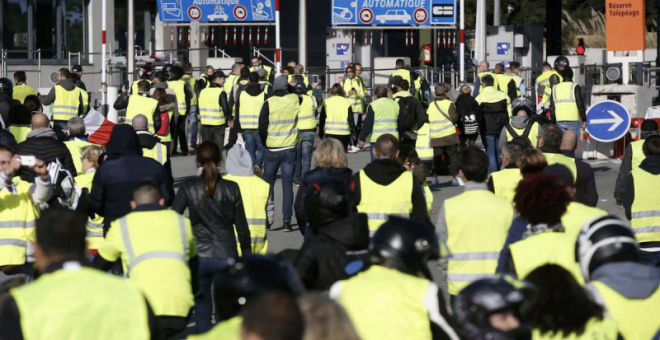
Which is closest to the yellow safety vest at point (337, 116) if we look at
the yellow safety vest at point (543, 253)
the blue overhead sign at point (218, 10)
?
the yellow safety vest at point (543, 253)

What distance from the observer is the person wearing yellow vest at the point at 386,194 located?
7348 millimetres

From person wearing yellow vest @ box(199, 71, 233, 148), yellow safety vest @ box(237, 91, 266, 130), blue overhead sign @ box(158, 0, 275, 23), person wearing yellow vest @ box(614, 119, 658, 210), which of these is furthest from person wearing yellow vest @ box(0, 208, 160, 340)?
blue overhead sign @ box(158, 0, 275, 23)

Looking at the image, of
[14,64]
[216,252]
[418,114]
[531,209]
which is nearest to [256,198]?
[216,252]

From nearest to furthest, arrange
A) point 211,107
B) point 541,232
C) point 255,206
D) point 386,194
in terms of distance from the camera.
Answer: point 541,232, point 386,194, point 255,206, point 211,107

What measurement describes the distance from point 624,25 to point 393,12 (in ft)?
32.6

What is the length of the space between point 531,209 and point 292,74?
15.4m

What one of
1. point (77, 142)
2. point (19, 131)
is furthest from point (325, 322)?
point (19, 131)

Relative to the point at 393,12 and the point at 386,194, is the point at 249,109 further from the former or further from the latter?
the point at 393,12

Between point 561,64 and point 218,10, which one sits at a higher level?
point 218,10

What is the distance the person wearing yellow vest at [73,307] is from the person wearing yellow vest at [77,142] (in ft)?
16.4

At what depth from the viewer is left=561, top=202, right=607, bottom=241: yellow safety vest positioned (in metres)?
6.16

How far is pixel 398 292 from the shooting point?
14.5 feet

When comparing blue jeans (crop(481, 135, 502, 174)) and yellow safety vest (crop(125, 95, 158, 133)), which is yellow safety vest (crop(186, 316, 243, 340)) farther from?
blue jeans (crop(481, 135, 502, 174))

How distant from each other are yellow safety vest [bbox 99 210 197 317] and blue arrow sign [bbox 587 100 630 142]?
11.8 meters
